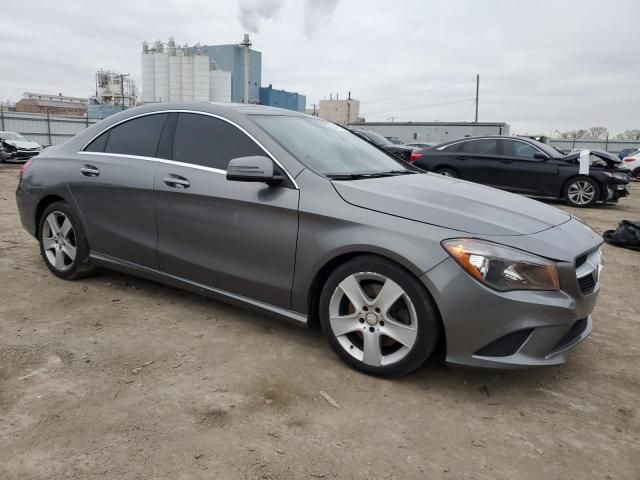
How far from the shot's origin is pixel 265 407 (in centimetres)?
250

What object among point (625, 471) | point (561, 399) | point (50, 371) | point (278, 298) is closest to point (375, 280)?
point (278, 298)

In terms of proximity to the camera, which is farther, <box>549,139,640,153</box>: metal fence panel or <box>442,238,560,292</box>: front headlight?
<box>549,139,640,153</box>: metal fence panel

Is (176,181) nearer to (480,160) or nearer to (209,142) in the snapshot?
(209,142)

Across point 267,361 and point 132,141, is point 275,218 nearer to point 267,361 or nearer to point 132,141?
point 267,361

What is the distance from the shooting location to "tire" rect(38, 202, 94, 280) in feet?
13.4

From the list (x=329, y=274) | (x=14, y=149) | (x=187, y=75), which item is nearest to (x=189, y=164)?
(x=329, y=274)

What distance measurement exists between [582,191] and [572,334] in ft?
29.6

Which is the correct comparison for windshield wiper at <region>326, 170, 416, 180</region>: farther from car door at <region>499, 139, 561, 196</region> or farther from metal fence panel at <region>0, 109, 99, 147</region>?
metal fence panel at <region>0, 109, 99, 147</region>

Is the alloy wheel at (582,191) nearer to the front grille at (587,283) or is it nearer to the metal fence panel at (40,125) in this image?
the front grille at (587,283)

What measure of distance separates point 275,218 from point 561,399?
6.10 ft

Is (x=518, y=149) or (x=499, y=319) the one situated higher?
(x=518, y=149)

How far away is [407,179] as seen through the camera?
3.32 m

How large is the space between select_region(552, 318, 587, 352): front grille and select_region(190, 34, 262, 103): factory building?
4864 cm

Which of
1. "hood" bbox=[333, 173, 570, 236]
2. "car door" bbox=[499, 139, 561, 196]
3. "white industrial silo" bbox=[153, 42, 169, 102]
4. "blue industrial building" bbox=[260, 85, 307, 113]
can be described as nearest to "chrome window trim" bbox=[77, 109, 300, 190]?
"hood" bbox=[333, 173, 570, 236]
